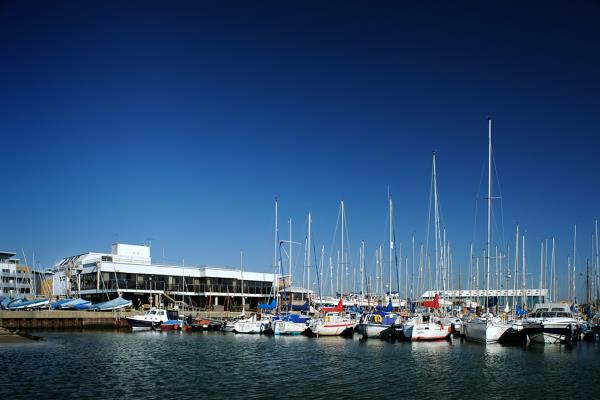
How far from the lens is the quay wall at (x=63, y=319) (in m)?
75.9

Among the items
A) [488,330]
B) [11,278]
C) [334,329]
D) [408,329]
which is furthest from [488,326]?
[11,278]

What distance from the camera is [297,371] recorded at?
115ft

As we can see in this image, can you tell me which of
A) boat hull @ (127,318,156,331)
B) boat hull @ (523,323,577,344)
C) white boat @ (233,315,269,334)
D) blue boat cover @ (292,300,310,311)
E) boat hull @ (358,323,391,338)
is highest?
boat hull @ (523,323,577,344)

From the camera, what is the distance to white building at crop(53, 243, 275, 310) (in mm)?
100062

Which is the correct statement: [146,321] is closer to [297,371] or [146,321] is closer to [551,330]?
[297,371]

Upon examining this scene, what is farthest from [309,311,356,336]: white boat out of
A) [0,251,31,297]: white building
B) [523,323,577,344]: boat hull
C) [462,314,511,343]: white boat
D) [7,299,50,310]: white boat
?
[0,251,31,297]: white building

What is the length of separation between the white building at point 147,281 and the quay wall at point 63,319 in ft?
47.4

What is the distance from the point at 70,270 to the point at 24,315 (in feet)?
95.8

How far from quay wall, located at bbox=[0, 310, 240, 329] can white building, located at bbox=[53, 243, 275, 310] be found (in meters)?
14.5

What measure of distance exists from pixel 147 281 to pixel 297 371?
7288cm

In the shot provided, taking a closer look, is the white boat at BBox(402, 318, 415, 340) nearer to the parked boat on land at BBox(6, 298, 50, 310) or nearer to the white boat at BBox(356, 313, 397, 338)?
the white boat at BBox(356, 313, 397, 338)

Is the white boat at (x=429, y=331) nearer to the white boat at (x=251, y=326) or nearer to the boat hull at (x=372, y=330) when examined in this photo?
the boat hull at (x=372, y=330)

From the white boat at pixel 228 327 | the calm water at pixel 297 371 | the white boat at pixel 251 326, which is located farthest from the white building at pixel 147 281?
the calm water at pixel 297 371

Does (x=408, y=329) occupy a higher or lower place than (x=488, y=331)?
lower
